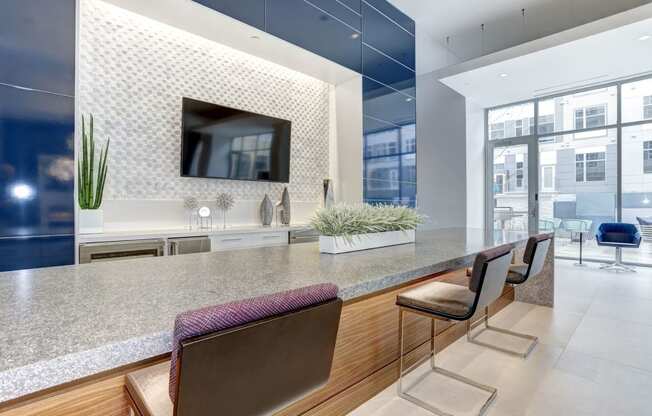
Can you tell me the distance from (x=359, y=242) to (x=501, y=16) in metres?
5.44

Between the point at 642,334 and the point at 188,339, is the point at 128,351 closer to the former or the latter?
the point at 188,339

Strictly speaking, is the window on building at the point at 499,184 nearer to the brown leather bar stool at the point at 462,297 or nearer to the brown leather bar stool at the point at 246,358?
the brown leather bar stool at the point at 462,297

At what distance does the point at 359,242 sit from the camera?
1781 millimetres

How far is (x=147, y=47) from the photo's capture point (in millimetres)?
3309

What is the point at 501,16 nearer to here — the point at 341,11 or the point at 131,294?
the point at 341,11

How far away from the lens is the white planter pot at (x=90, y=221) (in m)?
2.61

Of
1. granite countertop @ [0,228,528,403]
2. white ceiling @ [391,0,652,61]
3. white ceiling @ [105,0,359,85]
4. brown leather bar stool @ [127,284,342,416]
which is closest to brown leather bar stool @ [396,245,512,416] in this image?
granite countertop @ [0,228,528,403]

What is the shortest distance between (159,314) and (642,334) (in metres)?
3.67

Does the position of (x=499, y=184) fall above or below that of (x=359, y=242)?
above

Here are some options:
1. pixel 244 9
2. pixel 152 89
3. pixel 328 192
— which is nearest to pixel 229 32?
pixel 244 9

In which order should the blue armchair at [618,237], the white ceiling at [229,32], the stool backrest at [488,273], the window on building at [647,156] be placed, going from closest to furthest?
1. the stool backrest at [488,273]
2. the white ceiling at [229,32]
3. the blue armchair at [618,237]
4. the window on building at [647,156]

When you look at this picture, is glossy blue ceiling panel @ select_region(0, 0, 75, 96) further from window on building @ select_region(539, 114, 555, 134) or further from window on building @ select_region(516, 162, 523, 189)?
window on building @ select_region(539, 114, 555, 134)

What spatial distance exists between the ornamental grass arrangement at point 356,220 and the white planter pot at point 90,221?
1947 mm

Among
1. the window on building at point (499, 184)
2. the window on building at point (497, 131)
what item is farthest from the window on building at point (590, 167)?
the window on building at point (497, 131)
